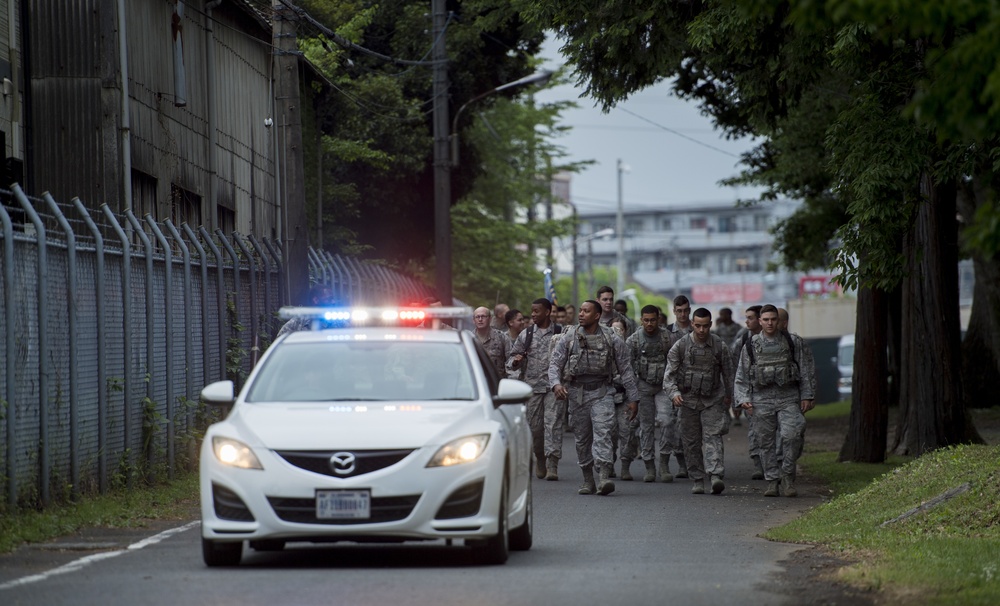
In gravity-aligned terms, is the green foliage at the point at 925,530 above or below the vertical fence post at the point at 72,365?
below

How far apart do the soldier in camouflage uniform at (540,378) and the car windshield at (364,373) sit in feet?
27.0

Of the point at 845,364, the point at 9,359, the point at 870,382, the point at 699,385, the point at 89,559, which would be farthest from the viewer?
the point at 845,364

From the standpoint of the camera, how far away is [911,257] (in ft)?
68.6

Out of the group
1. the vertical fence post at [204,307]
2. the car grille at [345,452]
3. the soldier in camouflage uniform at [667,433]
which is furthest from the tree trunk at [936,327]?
the car grille at [345,452]

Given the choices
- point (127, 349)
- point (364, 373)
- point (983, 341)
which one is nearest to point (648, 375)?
point (127, 349)

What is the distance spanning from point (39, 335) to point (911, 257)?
1150cm

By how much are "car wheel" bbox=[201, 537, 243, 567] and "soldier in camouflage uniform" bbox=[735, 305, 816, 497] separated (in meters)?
8.56

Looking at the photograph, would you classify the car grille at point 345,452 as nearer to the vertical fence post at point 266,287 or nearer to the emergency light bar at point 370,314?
the emergency light bar at point 370,314

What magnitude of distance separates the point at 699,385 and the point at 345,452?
897cm

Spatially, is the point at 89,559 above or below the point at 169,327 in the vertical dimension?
below

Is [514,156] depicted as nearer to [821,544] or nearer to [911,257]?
[911,257]

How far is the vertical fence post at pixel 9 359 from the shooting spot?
1248 centimetres

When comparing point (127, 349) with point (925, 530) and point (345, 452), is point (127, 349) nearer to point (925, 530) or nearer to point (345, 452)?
point (345, 452)

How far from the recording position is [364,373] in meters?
10.7
